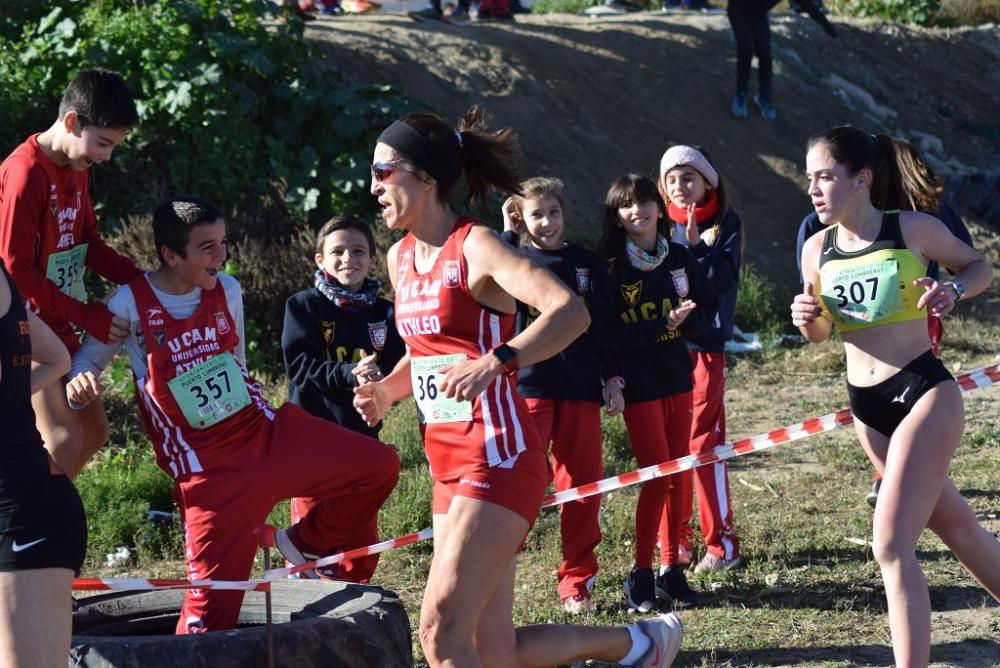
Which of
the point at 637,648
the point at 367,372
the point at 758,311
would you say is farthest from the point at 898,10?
the point at 637,648

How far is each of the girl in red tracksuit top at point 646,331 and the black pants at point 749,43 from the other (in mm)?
12315

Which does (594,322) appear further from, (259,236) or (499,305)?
(259,236)

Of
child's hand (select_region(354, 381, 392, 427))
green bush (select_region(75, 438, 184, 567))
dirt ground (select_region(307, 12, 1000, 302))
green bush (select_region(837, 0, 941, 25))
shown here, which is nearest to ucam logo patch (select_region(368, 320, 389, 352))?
child's hand (select_region(354, 381, 392, 427))

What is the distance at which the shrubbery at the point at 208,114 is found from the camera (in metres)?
11.9

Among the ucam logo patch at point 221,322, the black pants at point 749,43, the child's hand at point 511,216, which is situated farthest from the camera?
the black pants at point 749,43

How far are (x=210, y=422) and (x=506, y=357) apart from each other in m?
1.60

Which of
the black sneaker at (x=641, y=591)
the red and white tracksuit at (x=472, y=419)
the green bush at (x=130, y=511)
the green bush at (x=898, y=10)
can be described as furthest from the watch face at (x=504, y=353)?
the green bush at (x=898, y=10)

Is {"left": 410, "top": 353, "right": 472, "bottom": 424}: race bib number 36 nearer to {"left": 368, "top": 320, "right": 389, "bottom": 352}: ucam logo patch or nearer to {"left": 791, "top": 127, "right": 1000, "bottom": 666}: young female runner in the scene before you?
{"left": 791, "top": 127, "right": 1000, "bottom": 666}: young female runner

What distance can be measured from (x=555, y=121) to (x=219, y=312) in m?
11.9

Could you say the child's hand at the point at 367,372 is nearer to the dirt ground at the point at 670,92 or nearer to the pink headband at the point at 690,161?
the pink headband at the point at 690,161

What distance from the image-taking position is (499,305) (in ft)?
14.5

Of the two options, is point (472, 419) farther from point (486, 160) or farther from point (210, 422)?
point (210, 422)

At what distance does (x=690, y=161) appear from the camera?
272 inches

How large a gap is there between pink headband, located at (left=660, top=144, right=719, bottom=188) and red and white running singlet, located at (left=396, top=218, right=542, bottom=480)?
2678 millimetres
